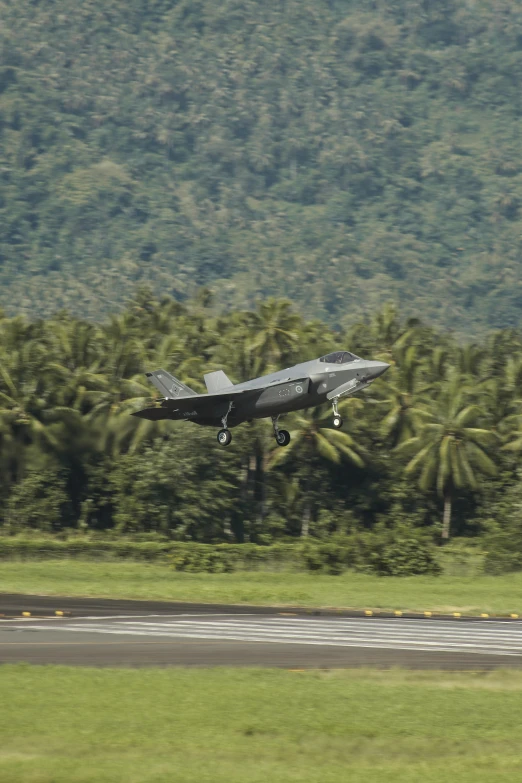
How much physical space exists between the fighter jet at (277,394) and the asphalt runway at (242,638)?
727 centimetres

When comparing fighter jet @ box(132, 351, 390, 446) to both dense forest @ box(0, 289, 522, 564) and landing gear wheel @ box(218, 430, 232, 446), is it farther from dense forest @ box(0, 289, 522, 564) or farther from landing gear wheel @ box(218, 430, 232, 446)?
dense forest @ box(0, 289, 522, 564)

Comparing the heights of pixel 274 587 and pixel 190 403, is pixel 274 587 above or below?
below

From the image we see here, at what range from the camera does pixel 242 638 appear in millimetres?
34688

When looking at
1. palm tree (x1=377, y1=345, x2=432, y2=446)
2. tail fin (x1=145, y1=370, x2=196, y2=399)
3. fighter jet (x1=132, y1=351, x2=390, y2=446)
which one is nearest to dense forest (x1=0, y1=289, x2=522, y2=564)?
palm tree (x1=377, y1=345, x2=432, y2=446)

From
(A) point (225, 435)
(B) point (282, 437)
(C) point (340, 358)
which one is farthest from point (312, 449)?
(C) point (340, 358)

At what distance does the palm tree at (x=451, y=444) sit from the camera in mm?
90750

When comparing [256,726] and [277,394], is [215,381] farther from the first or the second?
[256,726]

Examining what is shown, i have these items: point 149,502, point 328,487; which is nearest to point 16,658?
point 149,502

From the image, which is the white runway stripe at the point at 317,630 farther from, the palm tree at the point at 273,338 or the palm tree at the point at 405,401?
the palm tree at the point at 273,338

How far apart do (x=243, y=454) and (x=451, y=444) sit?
1691 centimetres

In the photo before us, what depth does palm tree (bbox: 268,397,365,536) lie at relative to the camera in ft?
309

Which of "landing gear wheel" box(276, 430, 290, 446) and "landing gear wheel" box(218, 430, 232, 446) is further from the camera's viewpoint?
"landing gear wheel" box(218, 430, 232, 446)

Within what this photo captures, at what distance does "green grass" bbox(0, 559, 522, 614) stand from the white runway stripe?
7.95 metres

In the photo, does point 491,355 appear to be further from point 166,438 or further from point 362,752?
point 362,752
